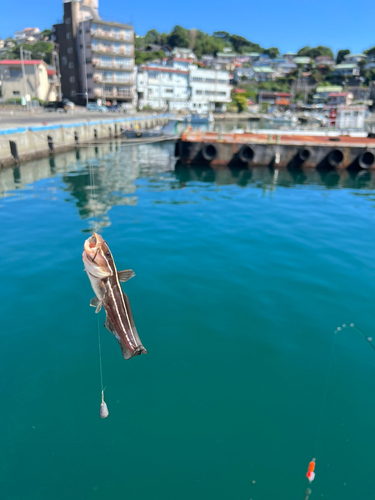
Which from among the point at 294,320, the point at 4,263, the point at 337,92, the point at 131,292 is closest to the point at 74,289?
the point at 131,292

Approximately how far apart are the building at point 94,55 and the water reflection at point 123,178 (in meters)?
54.7

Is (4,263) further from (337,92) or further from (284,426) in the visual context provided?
(337,92)

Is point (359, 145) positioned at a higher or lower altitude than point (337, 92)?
lower

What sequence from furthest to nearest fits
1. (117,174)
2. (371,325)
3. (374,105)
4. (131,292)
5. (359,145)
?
(374,105), (359,145), (117,174), (131,292), (371,325)

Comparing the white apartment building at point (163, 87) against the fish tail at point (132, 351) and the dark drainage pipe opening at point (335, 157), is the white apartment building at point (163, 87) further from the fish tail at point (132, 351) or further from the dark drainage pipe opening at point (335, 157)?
the fish tail at point (132, 351)

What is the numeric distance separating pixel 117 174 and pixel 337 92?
407 feet

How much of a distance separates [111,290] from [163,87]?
337ft

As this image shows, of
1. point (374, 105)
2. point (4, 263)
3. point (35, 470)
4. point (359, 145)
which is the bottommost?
point (35, 470)

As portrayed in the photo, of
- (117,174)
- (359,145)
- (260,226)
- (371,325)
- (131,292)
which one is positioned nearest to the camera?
(371,325)

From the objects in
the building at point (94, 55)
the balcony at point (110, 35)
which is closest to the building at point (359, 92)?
the balcony at point (110, 35)

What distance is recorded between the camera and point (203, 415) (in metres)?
5.82

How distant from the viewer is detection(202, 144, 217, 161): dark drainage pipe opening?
2934cm

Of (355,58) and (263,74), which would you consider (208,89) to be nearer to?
(263,74)

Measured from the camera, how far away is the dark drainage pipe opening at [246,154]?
2911cm
